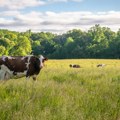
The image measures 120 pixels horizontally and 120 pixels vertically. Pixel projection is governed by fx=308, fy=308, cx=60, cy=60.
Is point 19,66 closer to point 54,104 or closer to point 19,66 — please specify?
point 19,66

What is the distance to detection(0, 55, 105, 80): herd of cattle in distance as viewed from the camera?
13719 millimetres

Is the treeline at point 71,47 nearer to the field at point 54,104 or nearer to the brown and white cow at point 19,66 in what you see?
the brown and white cow at point 19,66

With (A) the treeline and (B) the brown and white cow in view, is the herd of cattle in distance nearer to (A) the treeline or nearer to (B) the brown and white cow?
(B) the brown and white cow

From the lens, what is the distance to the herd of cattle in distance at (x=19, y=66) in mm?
13719

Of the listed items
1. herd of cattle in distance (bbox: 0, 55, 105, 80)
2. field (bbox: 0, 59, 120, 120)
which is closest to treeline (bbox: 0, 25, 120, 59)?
herd of cattle in distance (bbox: 0, 55, 105, 80)

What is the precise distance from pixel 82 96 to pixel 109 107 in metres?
0.89

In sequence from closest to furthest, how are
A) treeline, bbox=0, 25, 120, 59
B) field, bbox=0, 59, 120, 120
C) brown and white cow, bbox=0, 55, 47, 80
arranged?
field, bbox=0, 59, 120, 120 → brown and white cow, bbox=0, 55, 47, 80 → treeline, bbox=0, 25, 120, 59

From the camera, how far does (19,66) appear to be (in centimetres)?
1405

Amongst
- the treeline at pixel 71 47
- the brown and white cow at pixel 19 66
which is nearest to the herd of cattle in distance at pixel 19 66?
the brown and white cow at pixel 19 66

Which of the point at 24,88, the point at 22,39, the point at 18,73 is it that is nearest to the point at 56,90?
the point at 24,88

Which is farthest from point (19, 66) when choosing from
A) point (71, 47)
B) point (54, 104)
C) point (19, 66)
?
point (71, 47)

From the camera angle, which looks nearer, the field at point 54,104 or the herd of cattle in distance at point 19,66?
the field at point 54,104

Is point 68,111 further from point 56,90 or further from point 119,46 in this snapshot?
point 119,46

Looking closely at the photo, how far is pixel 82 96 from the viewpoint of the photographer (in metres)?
7.58
